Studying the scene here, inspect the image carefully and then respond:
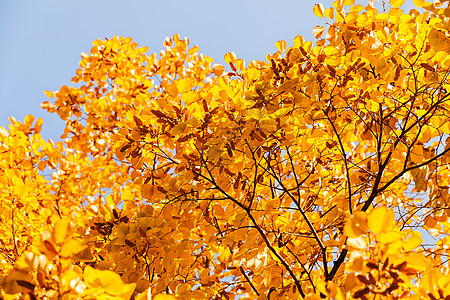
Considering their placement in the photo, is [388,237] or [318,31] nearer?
[388,237]


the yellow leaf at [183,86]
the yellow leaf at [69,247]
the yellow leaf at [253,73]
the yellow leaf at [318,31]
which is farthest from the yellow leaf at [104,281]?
the yellow leaf at [318,31]

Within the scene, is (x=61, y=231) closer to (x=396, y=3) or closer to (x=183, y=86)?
(x=183, y=86)

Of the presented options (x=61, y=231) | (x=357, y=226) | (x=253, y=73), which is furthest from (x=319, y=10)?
(x=61, y=231)

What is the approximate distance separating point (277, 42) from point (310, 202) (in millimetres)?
1172

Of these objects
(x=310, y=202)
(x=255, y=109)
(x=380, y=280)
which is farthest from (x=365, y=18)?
(x=380, y=280)

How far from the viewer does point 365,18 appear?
2.23 metres

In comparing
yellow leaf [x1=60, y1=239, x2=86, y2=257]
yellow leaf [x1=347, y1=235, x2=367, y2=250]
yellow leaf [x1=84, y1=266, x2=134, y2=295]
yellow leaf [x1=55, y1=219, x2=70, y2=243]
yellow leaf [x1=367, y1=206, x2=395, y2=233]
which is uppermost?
yellow leaf [x1=367, y1=206, x2=395, y2=233]

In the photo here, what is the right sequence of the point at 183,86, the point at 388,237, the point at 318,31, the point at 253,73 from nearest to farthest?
the point at 388,237
the point at 183,86
the point at 253,73
the point at 318,31

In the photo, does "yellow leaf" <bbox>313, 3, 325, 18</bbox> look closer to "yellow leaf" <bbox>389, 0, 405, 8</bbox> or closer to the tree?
the tree

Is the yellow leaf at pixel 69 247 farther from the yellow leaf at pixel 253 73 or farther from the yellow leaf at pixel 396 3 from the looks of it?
the yellow leaf at pixel 396 3

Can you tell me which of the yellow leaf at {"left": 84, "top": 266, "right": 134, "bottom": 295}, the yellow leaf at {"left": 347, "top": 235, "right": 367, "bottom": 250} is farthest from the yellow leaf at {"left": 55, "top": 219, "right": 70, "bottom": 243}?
the yellow leaf at {"left": 347, "top": 235, "right": 367, "bottom": 250}

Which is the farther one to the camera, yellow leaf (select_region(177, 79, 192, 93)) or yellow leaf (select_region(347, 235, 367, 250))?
yellow leaf (select_region(177, 79, 192, 93))

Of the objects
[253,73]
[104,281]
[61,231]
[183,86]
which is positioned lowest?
[104,281]

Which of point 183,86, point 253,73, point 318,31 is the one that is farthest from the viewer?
point 318,31
